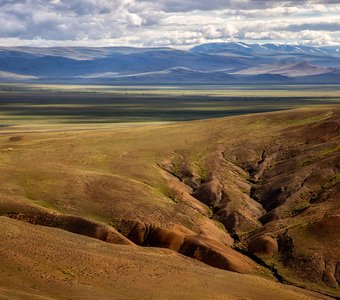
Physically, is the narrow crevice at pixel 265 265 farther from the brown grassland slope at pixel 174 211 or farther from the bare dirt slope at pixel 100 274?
the bare dirt slope at pixel 100 274

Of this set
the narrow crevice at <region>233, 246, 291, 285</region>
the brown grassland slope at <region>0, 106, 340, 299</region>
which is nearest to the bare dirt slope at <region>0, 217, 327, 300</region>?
the brown grassland slope at <region>0, 106, 340, 299</region>

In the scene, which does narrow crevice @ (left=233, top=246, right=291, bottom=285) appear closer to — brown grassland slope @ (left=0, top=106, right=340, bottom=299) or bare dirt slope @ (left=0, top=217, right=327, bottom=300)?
brown grassland slope @ (left=0, top=106, right=340, bottom=299)

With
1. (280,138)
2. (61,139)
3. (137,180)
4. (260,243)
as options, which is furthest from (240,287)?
(61,139)

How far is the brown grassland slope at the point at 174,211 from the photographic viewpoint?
63188 mm

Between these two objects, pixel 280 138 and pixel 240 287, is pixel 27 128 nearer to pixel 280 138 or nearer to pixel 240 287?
pixel 280 138

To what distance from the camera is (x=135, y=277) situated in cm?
6344

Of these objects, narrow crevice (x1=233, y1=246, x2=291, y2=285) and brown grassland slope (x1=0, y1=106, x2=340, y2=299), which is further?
narrow crevice (x1=233, y1=246, x2=291, y2=285)

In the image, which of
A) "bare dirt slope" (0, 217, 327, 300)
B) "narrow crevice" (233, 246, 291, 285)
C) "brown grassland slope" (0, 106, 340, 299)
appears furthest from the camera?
"narrow crevice" (233, 246, 291, 285)

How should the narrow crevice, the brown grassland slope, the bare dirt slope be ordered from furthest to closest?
the narrow crevice → the brown grassland slope → the bare dirt slope

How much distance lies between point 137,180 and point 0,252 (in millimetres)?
40260

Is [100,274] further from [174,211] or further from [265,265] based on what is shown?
[174,211]

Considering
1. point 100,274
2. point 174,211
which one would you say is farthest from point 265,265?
point 100,274

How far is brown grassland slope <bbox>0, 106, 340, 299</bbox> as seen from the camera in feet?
207

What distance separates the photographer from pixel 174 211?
293 feet
